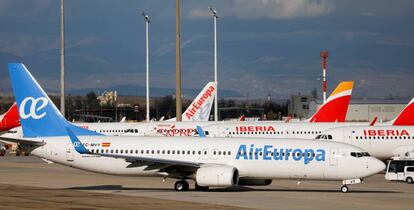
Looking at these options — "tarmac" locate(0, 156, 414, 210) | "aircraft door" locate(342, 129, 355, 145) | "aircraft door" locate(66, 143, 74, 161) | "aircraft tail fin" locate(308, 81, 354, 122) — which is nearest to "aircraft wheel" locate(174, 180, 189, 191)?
A: "tarmac" locate(0, 156, 414, 210)

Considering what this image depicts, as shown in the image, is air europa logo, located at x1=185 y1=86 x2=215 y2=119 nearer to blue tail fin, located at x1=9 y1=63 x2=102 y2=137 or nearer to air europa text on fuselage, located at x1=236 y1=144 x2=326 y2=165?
blue tail fin, located at x1=9 y1=63 x2=102 y2=137

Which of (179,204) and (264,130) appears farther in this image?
(264,130)

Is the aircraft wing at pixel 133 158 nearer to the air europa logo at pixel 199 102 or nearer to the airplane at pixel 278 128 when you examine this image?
the airplane at pixel 278 128

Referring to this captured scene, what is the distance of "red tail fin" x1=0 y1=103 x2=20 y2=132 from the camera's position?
4213 inches

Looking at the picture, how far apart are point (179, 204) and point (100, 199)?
4.46 metres

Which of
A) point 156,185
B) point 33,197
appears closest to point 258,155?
point 156,185

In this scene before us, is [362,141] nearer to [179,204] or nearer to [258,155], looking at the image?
[258,155]

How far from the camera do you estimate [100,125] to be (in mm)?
84688

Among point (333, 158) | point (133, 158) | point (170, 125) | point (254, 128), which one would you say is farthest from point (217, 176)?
point (170, 125)

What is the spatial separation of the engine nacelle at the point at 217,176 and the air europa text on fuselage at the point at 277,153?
48.5 inches

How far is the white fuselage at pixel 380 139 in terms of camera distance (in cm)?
6925

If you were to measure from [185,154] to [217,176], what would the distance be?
2.90 metres

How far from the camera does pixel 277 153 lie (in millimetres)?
45250

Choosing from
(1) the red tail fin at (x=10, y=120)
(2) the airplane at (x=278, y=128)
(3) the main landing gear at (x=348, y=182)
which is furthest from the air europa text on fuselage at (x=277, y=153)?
(1) the red tail fin at (x=10, y=120)
